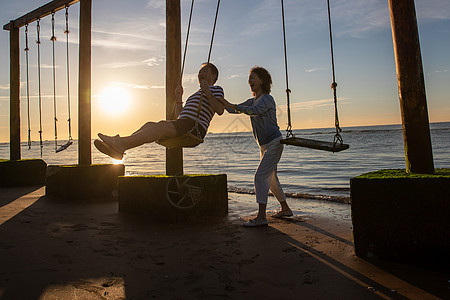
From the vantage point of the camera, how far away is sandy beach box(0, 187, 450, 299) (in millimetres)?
2572

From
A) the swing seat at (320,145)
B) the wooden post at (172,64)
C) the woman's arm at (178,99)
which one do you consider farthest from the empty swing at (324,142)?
the wooden post at (172,64)

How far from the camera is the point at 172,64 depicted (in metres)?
5.53

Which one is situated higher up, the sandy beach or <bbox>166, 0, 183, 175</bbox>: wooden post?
<bbox>166, 0, 183, 175</bbox>: wooden post

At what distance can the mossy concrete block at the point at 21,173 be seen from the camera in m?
9.84

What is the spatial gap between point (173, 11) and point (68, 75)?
13.5 ft

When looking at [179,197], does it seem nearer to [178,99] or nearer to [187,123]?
[187,123]

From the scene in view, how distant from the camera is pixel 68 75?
28.0 ft

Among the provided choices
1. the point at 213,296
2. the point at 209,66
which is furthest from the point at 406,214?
the point at 209,66

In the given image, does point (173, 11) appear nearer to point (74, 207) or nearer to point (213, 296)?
point (74, 207)

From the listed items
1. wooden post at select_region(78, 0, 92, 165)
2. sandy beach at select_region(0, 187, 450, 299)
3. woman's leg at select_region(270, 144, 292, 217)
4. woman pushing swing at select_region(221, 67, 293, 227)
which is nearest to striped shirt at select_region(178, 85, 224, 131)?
woman pushing swing at select_region(221, 67, 293, 227)

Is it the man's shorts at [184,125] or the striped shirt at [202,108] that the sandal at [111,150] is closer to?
the man's shorts at [184,125]

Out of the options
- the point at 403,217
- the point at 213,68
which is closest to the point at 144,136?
the point at 213,68

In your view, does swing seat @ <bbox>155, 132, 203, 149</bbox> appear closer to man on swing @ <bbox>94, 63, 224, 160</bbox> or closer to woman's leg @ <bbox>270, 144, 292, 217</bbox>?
man on swing @ <bbox>94, 63, 224, 160</bbox>

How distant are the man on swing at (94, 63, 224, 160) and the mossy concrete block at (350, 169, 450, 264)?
2036 mm
